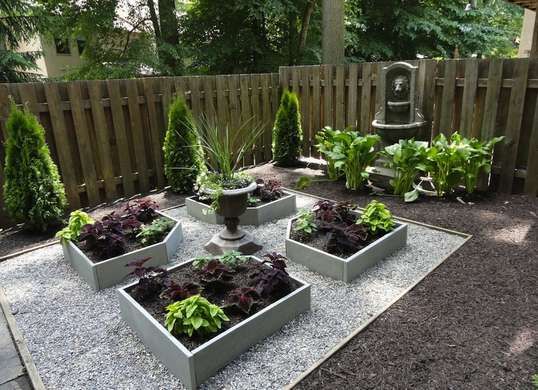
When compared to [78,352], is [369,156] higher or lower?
higher

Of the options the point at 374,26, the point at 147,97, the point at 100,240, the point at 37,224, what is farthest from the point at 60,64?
the point at 100,240

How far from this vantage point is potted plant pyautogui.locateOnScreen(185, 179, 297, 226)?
13.2ft

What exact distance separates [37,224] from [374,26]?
12.3m

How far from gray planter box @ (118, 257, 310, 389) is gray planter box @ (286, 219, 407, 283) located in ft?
1.55

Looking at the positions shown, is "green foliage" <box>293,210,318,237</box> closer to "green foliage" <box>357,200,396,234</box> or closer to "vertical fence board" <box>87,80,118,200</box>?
"green foliage" <box>357,200,396,234</box>

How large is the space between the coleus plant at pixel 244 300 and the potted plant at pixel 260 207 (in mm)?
1663

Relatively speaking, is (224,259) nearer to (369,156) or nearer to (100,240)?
(100,240)

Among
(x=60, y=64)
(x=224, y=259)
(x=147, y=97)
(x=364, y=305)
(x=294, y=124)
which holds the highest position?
(x=60, y=64)

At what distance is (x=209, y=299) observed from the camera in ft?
7.91

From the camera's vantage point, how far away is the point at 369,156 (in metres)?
4.87

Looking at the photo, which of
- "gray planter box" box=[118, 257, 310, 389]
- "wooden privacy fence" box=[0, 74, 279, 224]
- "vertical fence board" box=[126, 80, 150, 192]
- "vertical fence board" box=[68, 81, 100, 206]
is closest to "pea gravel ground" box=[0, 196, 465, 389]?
"gray planter box" box=[118, 257, 310, 389]

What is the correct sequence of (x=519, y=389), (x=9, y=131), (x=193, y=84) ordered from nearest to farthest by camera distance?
(x=519, y=389), (x=9, y=131), (x=193, y=84)

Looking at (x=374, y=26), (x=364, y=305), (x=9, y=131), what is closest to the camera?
(x=364, y=305)

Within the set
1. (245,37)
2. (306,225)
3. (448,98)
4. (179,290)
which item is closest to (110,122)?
(306,225)
